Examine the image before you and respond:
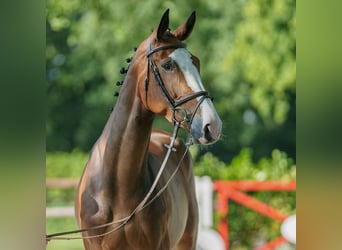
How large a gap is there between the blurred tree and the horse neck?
498 centimetres

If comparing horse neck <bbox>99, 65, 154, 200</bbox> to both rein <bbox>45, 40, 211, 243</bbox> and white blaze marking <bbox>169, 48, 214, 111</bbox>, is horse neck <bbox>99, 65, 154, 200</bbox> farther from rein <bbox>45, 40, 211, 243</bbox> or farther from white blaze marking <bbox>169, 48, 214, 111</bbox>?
white blaze marking <bbox>169, 48, 214, 111</bbox>

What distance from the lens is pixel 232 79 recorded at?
7191 mm

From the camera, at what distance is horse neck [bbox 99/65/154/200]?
1.85m

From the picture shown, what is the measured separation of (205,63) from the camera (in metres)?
7.21

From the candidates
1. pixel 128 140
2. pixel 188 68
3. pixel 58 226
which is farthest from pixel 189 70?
pixel 58 226

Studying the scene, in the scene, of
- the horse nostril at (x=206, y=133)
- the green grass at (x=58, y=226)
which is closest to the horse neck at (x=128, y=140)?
the horse nostril at (x=206, y=133)

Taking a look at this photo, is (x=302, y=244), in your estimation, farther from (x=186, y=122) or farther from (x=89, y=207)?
(x=89, y=207)

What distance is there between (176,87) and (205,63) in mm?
5492

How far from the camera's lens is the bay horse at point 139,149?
69.6 inches

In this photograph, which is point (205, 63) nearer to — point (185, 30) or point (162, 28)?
point (185, 30)

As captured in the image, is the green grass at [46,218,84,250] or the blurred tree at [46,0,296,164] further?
the blurred tree at [46,0,296,164]

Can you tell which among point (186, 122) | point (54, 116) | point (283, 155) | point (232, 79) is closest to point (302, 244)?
point (186, 122)

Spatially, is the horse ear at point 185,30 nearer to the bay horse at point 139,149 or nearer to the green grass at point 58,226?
the bay horse at point 139,149

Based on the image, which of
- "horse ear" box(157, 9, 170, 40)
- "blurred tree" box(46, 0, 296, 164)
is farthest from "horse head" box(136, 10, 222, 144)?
"blurred tree" box(46, 0, 296, 164)
